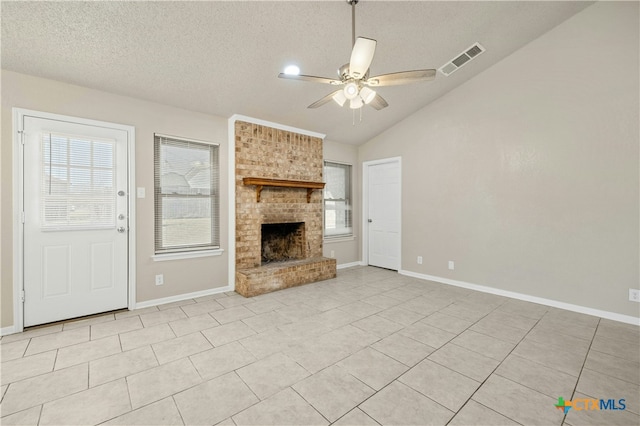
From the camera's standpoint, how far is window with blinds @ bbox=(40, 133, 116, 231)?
2852mm

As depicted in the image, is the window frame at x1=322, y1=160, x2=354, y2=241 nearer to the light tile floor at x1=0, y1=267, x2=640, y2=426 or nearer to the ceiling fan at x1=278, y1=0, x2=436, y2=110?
the light tile floor at x1=0, y1=267, x2=640, y2=426

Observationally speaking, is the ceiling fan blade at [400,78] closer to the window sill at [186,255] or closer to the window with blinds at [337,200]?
the window sill at [186,255]

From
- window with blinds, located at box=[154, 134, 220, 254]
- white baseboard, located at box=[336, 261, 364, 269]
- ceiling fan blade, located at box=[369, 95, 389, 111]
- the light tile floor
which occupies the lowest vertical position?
the light tile floor

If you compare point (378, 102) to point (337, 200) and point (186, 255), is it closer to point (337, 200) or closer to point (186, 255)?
point (186, 255)

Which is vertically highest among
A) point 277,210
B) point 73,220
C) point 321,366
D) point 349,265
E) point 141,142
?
point 141,142

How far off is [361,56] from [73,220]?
326 centimetres

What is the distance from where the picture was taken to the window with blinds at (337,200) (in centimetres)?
547

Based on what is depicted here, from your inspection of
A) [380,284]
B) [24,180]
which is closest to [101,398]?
[24,180]

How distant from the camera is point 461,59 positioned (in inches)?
143

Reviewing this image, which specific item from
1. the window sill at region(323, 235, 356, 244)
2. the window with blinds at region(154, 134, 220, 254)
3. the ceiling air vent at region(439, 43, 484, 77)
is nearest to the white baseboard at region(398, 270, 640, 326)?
the window sill at region(323, 235, 356, 244)

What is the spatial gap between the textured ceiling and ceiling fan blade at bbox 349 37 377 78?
93 centimetres

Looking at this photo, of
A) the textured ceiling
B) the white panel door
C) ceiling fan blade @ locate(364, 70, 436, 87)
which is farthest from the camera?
the white panel door

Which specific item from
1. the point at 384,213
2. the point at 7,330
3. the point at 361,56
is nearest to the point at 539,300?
the point at 384,213

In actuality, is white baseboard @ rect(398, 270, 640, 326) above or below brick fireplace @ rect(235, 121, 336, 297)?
below
